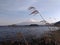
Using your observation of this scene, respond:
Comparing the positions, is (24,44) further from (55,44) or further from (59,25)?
(59,25)

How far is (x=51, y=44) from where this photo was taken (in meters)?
9.20

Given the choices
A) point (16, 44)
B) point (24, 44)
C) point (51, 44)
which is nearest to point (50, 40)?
point (51, 44)

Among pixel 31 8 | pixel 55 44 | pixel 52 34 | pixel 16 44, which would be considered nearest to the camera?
pixel 31 8

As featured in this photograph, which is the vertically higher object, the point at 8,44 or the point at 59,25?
the point at 59,25

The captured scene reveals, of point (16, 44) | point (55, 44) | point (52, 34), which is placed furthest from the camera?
point (16, 44)

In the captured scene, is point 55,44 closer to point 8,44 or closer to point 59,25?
point 59,25

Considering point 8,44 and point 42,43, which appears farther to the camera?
point 8,44

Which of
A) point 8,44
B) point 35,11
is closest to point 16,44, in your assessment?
point 8,44

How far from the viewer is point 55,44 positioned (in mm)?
8938

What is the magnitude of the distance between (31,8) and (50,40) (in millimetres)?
3061

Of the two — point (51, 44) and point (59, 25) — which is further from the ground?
point (59, 25)

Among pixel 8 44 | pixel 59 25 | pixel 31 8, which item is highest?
pixel 31 8

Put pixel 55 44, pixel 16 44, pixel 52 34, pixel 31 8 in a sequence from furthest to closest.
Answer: pixel 16 44 → pixel 52 34 → pixel 55 44 → pixel 31 8

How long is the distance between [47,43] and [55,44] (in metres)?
0.78
